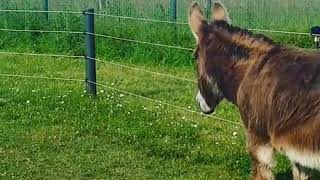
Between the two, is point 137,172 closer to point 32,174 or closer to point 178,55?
point 32,174

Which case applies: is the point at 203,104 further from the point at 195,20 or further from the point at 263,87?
the point at 263,87

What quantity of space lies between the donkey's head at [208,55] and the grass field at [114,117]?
1644mm

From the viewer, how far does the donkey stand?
4203mm

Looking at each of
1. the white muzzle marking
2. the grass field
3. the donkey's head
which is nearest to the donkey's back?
the donkey's head

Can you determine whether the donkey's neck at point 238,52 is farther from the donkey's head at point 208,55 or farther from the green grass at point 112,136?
the green grass at point 112,136

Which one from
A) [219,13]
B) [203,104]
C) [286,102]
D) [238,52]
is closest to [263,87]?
[286,102]

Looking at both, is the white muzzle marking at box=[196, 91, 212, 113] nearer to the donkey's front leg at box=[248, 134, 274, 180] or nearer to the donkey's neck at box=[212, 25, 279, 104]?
the donkey's neck at box=[212, 25, 279, 104]

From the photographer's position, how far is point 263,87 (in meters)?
4.52

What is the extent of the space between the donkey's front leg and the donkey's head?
0.55 m

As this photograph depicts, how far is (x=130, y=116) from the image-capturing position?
8.74 meters

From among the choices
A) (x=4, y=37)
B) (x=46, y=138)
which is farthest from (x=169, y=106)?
(x=4, y=37)

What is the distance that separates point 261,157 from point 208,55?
79 cm

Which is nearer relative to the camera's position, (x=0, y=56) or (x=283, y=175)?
Result: (x=283, y=175)

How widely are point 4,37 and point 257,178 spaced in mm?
10288
